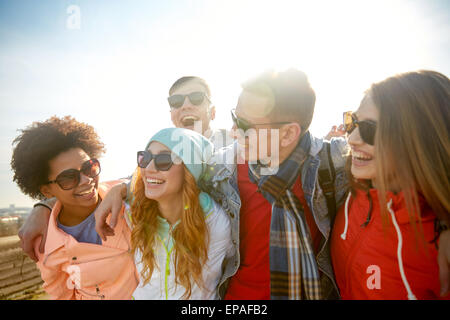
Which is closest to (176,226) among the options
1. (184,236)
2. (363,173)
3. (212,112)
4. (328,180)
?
(184,236)

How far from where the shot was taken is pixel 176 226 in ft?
6.50

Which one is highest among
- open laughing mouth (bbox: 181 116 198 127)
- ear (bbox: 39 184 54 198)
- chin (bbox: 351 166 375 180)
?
open laughing mouth (bbox: 181 116 198 127)

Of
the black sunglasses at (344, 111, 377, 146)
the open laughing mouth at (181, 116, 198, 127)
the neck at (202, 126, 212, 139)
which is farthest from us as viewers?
the neck at (202, 126, 212, 139)

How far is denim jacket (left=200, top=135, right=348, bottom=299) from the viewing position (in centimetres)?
186

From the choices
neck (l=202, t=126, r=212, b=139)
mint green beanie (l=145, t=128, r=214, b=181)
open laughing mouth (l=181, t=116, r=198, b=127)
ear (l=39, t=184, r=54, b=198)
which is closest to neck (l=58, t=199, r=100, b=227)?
ear (l=39, t=184, r=54, b=198)

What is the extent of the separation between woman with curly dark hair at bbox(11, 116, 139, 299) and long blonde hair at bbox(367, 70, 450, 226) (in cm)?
232

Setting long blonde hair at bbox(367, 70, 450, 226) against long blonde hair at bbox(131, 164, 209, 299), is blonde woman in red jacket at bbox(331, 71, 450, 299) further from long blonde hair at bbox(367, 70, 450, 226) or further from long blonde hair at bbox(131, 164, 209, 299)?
long blonde hair at bbox(131, 164, 209, 299)

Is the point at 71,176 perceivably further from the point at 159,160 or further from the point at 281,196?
the point at 281,196

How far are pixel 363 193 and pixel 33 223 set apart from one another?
306 centimetres

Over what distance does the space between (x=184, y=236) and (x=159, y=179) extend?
1.75 feet

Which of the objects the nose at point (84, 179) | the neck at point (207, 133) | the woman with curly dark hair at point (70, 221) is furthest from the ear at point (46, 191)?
the neck at point (207, 133)

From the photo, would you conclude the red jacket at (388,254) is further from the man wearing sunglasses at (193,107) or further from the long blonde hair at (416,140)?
the man wearing sunglasses at (193,107)
